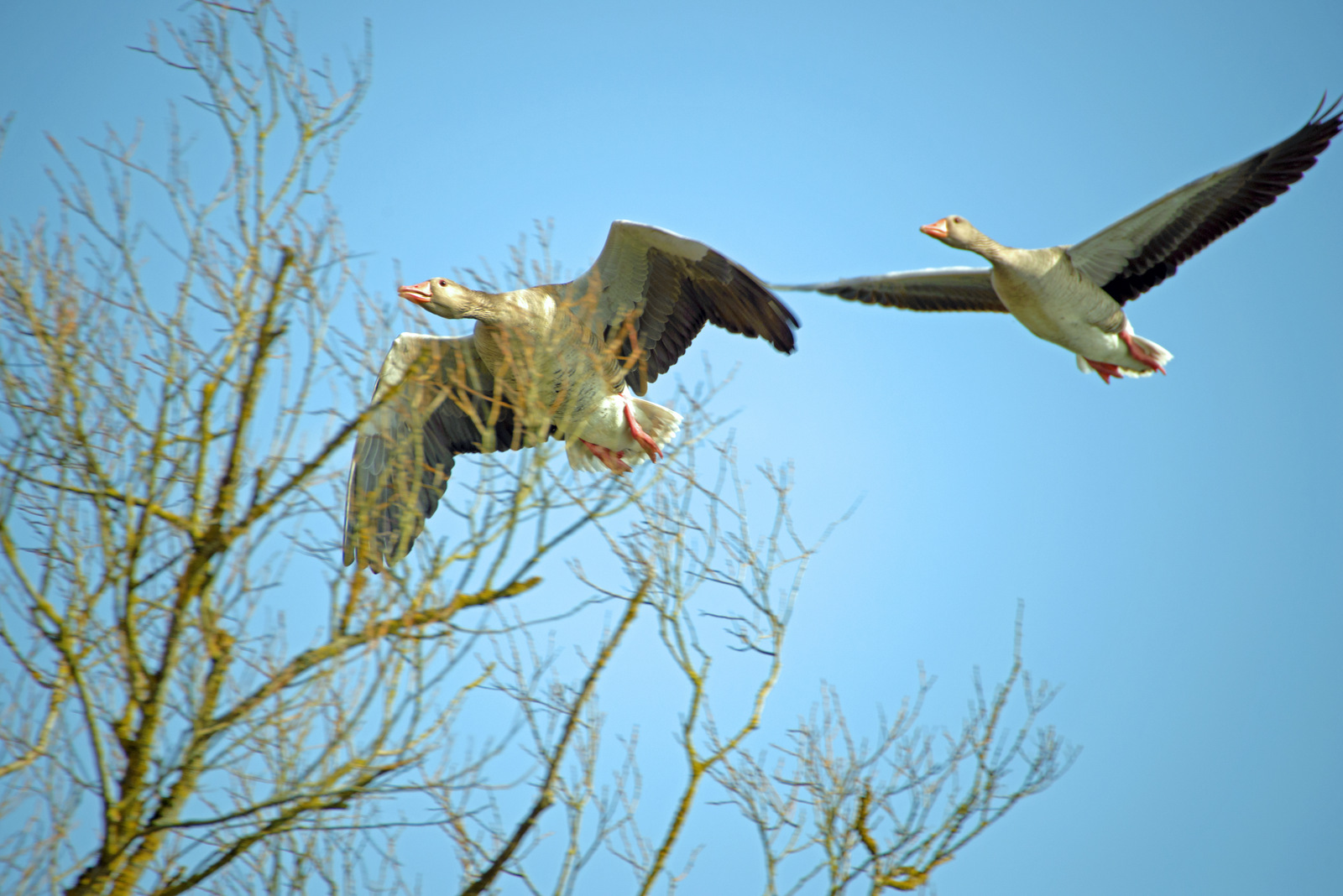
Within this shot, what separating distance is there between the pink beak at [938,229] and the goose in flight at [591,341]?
8.73 ft

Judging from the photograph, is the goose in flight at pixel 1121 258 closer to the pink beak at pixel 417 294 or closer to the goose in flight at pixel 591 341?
the goose in flight at pixel 591 341

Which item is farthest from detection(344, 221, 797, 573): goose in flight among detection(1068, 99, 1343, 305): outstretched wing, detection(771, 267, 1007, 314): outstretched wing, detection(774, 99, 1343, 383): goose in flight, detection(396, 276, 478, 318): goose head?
detection(1068, 99, 1343, 305): outstretched wing

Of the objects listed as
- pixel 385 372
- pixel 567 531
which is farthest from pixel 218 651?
pixel 385 372

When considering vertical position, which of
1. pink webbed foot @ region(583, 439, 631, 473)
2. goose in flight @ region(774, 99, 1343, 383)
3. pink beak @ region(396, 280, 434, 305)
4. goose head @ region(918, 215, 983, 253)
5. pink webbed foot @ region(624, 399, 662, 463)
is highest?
goose head @ region(918, 215, 983, 253)

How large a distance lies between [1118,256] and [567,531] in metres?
7.24

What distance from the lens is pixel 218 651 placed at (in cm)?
429

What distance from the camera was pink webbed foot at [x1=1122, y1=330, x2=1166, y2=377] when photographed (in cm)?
988

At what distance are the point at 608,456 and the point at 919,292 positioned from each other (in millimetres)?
3855

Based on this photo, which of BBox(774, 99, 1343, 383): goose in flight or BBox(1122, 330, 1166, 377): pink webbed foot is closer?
BBox(774, 99, 1343, 383): goose in flight

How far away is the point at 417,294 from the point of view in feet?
25.6

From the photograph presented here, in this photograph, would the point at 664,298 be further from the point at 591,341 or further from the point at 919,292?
the point at 919,292

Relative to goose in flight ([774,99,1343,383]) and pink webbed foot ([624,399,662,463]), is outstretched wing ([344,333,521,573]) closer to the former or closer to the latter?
pink webbed foot ([624,399,662,463])

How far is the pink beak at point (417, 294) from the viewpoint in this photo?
25.5ft

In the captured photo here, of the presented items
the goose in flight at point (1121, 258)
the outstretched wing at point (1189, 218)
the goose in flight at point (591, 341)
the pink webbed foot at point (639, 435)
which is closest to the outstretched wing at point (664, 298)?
the goose in flight at point (591, 341)
